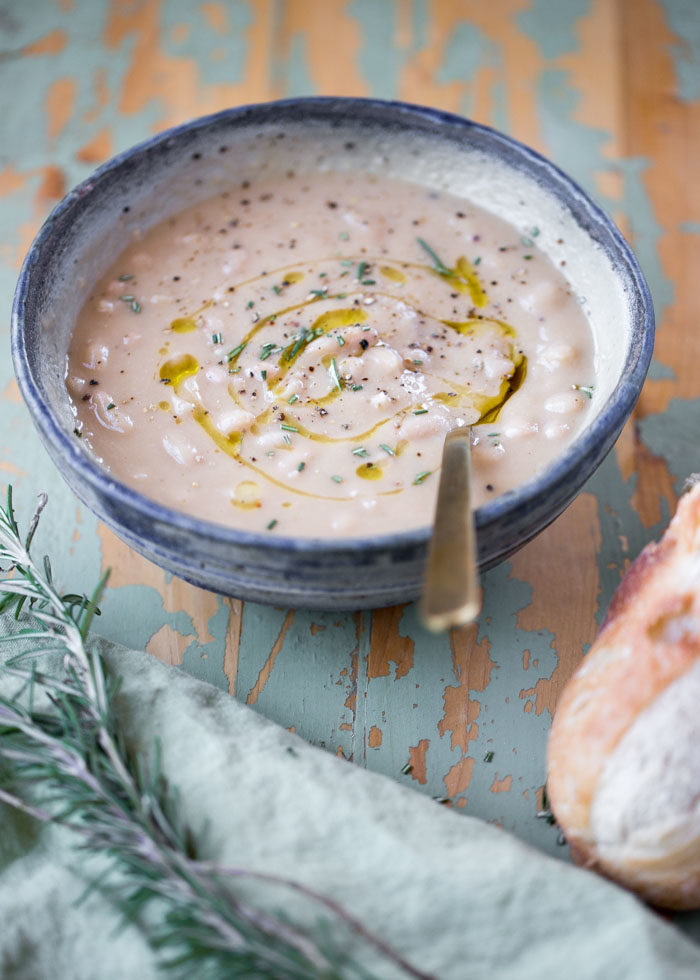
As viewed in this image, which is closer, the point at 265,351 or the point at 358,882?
the point at 358,882

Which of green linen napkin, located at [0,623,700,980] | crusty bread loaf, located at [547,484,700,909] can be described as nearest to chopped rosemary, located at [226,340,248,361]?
green linen napkin, located at [0,623,700,980]

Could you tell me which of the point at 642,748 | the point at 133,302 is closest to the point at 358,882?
the point at 642,748

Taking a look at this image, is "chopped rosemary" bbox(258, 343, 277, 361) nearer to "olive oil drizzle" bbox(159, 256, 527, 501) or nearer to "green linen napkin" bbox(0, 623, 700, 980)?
"olive oil drizzle" bbox(159, 256, 527, 501)

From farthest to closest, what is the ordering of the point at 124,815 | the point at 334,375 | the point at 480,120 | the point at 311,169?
the point at 480,120 → the point at 311,169 → the point at 334,375 → the point at 124,815

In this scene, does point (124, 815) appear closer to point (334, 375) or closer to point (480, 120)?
point (334, 375)

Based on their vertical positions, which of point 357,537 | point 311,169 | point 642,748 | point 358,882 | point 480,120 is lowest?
point 358,882

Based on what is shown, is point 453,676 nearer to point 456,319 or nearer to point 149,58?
point 456,319

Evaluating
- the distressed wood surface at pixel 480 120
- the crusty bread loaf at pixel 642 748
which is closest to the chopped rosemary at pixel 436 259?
the distressed wood surface at pixel 480 120

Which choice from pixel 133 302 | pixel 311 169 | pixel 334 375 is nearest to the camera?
pixel 334 375
